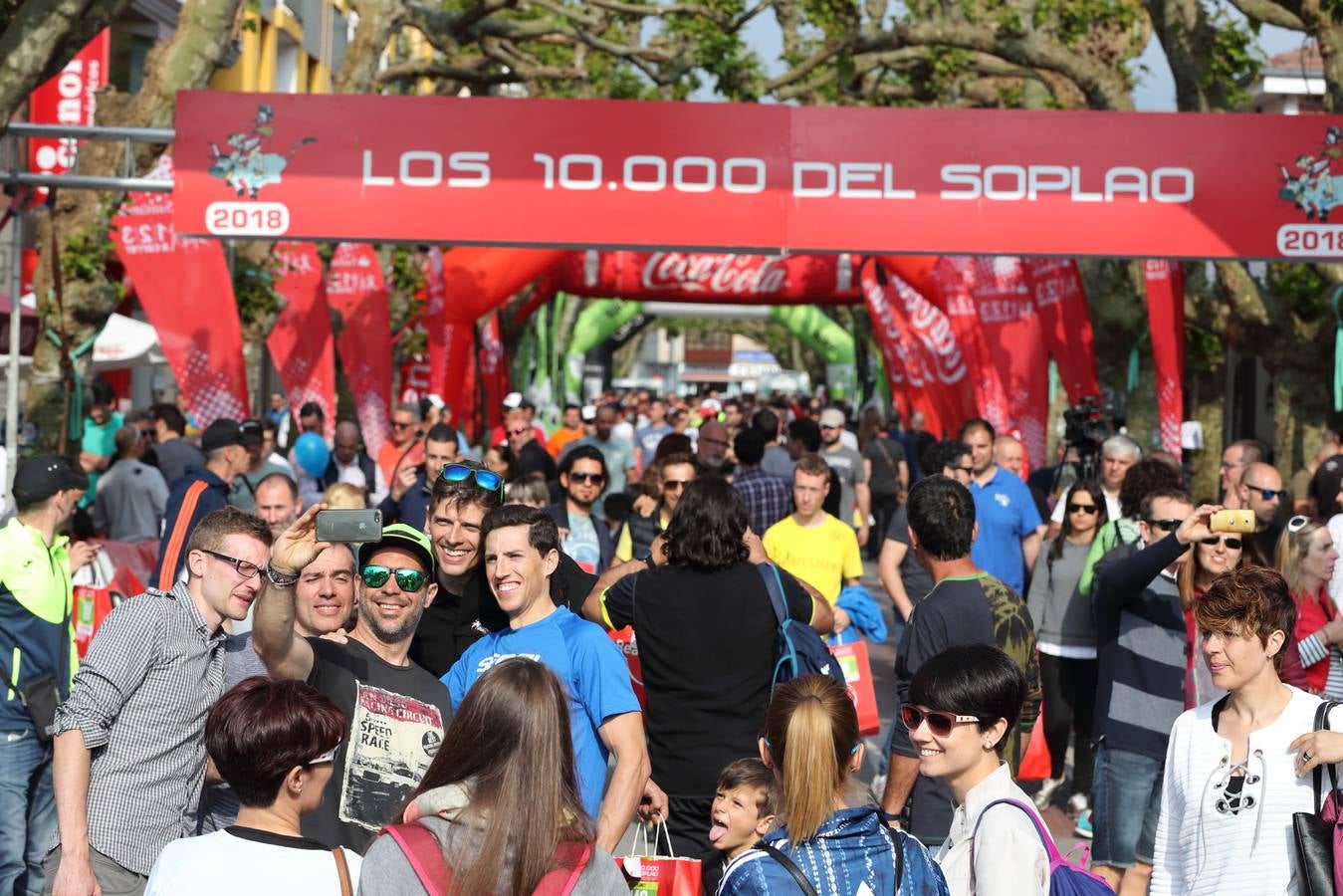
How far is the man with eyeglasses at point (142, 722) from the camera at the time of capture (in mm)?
4395

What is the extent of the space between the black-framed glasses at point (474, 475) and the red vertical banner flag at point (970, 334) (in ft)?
35.8

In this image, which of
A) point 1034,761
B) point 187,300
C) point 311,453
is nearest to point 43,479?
point 1034,761

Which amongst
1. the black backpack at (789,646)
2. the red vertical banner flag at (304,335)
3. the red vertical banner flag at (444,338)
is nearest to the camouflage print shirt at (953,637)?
the black backpack at (789,646)

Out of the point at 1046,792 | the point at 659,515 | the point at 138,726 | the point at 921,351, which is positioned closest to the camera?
the point at 138,726

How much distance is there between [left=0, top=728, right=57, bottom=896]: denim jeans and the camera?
6.33m

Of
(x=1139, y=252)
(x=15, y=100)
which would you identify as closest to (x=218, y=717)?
(x=15, y=100)

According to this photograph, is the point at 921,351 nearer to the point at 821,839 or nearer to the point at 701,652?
the point at 701,652

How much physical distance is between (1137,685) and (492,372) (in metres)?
19.9

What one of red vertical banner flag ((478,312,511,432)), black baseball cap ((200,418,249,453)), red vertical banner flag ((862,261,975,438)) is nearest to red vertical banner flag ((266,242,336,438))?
red vertical banner flag ((862,261,975,438))

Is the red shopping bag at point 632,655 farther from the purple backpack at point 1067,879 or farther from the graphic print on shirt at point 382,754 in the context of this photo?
the purple backpack at point 1067,879

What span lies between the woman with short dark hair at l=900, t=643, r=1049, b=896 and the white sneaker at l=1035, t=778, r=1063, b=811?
533 centimetres

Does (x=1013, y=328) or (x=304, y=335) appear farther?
(x=304, y=335)

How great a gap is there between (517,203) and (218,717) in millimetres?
7369

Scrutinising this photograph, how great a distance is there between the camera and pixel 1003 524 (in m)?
9.87
